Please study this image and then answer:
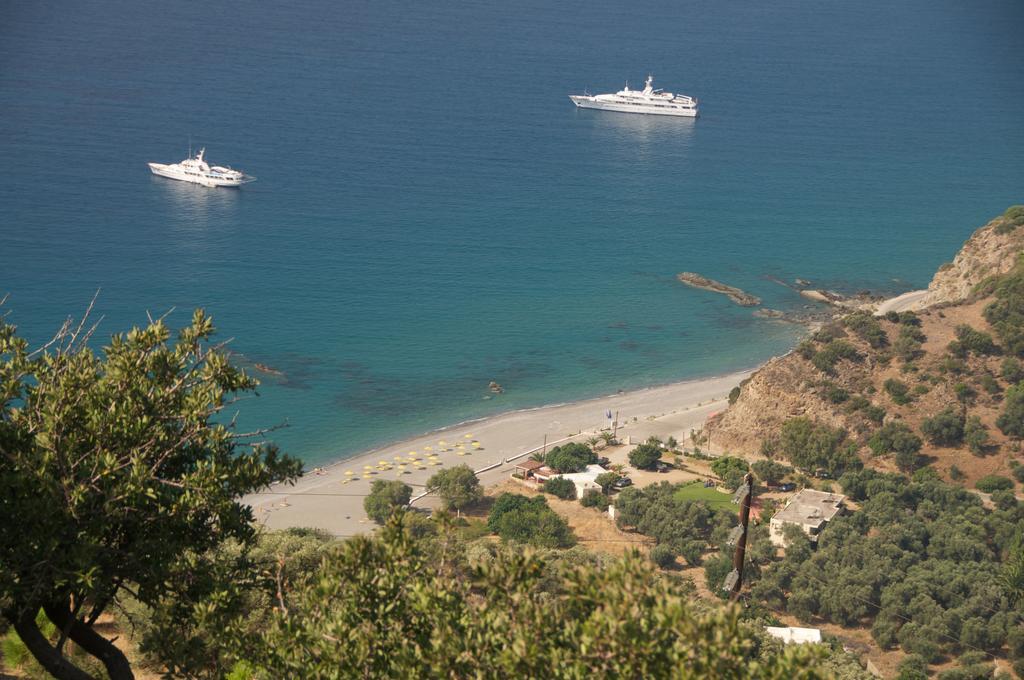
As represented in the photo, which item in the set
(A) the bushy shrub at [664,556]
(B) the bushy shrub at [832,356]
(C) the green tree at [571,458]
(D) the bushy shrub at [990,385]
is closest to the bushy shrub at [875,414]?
(B) the bushy shrub at [832,356]

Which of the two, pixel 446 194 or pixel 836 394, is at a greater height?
pixel 446 194

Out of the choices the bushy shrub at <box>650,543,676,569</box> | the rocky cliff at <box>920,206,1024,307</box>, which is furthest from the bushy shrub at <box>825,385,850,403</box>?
the bushy shrub at <box>650,543,676,569</box>

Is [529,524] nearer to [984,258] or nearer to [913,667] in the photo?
[913,667]

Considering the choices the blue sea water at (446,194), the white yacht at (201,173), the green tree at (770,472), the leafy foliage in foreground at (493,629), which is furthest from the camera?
the white yacht at (201,173)

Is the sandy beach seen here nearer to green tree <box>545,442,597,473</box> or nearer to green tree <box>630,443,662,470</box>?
green tree <box>545,442,597,473</box>

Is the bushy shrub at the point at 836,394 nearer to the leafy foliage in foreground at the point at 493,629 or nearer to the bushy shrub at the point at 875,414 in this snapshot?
the bushy shrub at the point at 875,414

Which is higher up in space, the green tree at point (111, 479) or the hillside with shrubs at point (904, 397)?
the green tree at point (111, 479)

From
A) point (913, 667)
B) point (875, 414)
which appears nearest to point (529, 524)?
point (913, 667)

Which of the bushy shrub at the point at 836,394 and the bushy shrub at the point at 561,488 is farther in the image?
the bushy shrub at the point at 836,394
